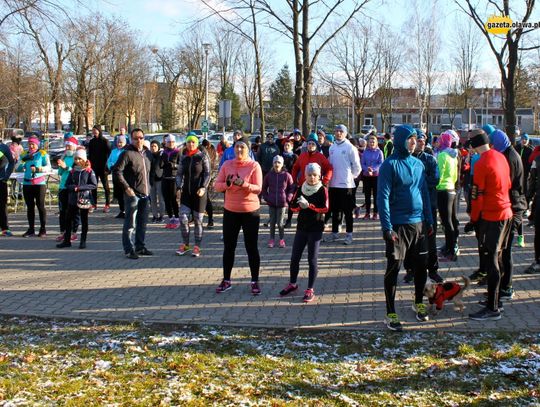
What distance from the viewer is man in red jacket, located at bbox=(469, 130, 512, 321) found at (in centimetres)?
636

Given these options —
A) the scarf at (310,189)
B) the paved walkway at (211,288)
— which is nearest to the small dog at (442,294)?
the paved walkway at (211,288)

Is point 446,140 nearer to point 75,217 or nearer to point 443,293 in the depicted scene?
point 443,293

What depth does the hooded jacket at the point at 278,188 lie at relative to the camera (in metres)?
10.4

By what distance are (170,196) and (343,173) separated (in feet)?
14.8

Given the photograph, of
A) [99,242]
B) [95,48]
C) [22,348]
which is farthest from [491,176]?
[95,48]

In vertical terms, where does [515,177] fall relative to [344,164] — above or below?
below

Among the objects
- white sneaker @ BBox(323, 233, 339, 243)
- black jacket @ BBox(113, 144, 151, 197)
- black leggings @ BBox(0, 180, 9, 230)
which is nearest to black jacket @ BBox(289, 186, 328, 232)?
black jacket @ BBox(113, 144, 151, 197)

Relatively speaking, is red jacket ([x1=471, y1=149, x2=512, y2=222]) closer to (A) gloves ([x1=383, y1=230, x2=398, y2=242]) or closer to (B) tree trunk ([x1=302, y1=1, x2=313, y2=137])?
(A) gloves ([x1=383, y1=230, x2=398, y2=242])

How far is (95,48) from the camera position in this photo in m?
37.1

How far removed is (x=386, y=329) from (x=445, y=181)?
3.83 m

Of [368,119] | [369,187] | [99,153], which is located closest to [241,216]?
[369,187]

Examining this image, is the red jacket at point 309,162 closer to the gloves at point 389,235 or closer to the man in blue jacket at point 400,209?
the man in blue jacket at point 400,209

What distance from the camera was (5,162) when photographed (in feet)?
37.1

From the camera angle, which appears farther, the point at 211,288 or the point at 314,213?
the point at 211,288
